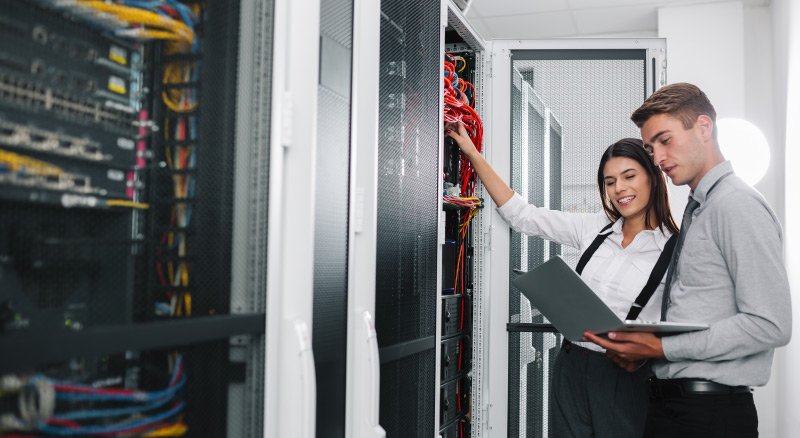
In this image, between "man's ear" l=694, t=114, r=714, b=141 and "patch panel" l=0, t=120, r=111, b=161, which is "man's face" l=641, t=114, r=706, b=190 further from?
A: "patch panel" l=0, t=120, r=111, b=161

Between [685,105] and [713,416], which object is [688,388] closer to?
[713,416]

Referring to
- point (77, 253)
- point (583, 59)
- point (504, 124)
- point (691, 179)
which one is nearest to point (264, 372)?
point (77, 253)

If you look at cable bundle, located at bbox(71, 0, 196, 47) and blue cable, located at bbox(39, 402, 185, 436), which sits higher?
cable bundle, located at bbox(71, 0, 196, 47)

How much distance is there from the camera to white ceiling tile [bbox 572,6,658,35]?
13.5ft

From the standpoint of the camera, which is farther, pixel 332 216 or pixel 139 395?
pixel 332 216

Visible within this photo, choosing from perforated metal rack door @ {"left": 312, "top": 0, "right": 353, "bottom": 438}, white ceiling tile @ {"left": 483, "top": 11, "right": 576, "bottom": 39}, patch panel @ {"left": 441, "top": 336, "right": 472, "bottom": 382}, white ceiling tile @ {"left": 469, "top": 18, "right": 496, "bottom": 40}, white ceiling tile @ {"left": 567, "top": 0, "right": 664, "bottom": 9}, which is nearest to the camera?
perforated metal rack door @ {"left": 312, "top": 0, "right": 353, "bottom": 438}

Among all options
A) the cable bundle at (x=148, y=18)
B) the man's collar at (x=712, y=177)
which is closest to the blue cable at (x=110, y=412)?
the cable bundle at (x=148, y=18)

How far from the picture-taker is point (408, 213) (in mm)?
1604

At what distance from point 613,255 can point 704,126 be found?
0.53 metres

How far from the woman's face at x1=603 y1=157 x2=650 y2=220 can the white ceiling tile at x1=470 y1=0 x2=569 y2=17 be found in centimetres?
245

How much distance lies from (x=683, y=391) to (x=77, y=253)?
1.26 m

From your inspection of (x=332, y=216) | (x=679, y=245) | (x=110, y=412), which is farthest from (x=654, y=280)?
(x=110, y=412)

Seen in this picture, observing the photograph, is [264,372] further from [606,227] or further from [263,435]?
[606,227]

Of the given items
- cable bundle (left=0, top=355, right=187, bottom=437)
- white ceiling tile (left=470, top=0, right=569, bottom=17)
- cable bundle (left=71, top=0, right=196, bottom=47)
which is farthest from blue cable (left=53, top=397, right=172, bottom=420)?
white ceiling tile (left=470, top=0, right=569, bottom=17)
